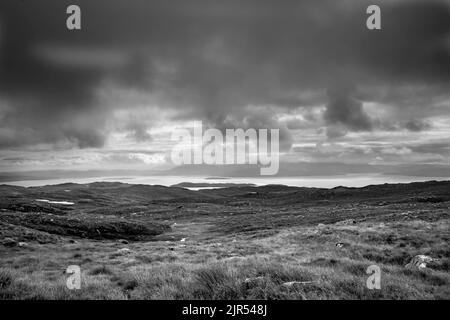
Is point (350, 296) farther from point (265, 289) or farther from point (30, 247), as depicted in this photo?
point (30, 247)

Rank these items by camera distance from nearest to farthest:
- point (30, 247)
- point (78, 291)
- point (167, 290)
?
point (167, 290), point (78, 291), point (30, 247)

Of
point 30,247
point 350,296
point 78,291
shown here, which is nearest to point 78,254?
point 30,247

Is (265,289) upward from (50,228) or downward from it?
upward

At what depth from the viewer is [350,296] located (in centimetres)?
750

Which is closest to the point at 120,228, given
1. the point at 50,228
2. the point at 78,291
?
the point at 50,228

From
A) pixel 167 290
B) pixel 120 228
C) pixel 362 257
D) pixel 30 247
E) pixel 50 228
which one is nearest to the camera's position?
pixel 167 290

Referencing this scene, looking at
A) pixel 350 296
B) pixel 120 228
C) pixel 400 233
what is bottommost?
pixel 120 228
